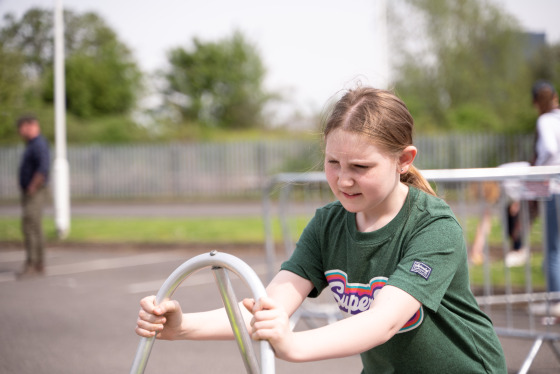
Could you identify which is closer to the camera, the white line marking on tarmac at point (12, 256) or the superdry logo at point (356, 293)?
the superdry logo at point (356, 293)

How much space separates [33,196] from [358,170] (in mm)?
8054

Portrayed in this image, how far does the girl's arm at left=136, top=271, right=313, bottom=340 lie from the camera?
1.83 meters

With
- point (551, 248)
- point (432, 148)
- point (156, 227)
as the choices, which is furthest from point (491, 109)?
point (551, 248)

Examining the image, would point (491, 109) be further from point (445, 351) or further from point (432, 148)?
point (445, 351)

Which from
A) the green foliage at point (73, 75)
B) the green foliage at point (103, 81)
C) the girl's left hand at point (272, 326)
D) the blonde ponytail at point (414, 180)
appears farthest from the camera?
the green foliage at point (103, 81)

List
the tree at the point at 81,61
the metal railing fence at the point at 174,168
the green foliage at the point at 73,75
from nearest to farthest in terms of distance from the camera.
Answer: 1. the green foliage at the point at 73,75
2. the tree at the point at 81,61
3. the metal railing fence at the point at 174,168

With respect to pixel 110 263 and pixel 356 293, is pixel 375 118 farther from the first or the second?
pixel 110 263

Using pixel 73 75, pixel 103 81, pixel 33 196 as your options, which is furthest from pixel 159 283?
pixel 103 81

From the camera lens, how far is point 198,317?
1953mm

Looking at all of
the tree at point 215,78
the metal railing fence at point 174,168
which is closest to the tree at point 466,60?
the metal railing fence at point 174,168

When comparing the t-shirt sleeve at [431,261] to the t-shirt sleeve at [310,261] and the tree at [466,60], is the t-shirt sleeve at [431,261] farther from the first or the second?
the tree at [466,60]

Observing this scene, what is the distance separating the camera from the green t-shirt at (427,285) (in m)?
1.90

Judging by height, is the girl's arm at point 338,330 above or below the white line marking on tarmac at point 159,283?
above

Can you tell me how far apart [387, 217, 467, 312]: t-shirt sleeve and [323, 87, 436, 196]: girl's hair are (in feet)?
0.88
